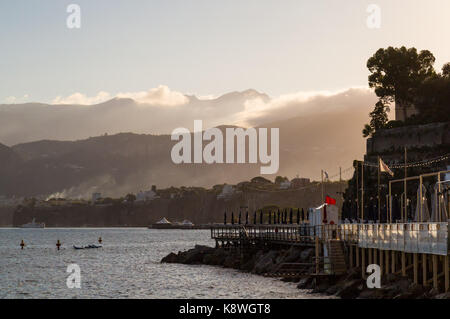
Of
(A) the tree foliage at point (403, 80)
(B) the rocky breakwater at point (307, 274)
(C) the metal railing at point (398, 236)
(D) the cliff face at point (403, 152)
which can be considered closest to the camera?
(C) the metal railing at point (398, 236)

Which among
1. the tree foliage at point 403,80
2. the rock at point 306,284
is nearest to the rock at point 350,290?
the rock at point 306,284

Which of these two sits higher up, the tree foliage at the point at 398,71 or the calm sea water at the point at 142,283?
the tree foliage at the point at 398,71

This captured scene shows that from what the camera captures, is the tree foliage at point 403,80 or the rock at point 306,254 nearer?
the rock at point 306,254

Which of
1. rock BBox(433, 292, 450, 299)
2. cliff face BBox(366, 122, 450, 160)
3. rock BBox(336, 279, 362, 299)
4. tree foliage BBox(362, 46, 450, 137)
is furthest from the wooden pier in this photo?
tree foliage BBox(362, 46, 450, 137)

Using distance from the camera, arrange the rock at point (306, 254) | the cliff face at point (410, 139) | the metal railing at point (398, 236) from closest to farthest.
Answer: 1. the metal railing at point (398, 236)
2. the rock at point (306, 254)
3. the cliff face at point (410, 139)

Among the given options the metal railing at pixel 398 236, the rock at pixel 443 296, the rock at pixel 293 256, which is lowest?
the rock at pixel 443 296

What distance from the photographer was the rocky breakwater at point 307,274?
47312mm

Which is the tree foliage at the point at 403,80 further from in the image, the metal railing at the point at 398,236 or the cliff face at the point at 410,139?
the metal railing at the point at 398,236

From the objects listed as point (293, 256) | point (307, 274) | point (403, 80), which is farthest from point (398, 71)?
point (307, 274)

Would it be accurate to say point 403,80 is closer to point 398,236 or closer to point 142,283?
point 142,283

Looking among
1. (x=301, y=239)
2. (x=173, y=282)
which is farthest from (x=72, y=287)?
(x=301, y=239)

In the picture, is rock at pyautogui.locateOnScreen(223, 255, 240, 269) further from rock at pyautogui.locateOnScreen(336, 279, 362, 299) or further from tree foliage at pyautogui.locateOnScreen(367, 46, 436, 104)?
tree foliage at pyautogui.locateOnScreen(367, 46, 436, 104)

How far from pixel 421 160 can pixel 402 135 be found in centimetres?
1022

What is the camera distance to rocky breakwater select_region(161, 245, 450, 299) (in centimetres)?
4731
